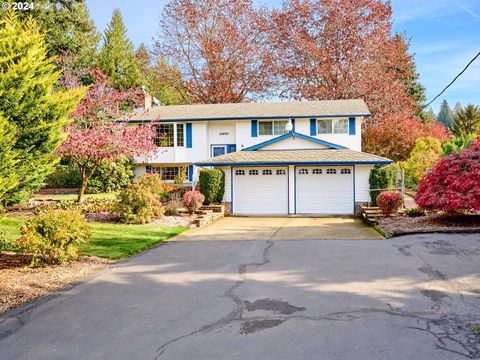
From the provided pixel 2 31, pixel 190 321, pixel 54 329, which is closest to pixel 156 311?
pixel 190 321

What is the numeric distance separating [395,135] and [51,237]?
28999mm

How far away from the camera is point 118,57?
141 ft

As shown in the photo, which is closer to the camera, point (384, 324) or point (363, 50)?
point (384, 324)

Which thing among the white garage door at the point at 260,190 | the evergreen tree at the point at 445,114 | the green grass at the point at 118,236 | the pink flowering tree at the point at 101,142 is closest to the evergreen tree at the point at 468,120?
the white garage door at the point at 260,190

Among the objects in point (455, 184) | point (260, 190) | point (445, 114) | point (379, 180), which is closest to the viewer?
point (455, 184)

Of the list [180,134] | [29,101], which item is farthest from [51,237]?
[180,134]

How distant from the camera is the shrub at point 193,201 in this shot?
17.3 metres

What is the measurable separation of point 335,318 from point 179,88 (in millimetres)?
36401

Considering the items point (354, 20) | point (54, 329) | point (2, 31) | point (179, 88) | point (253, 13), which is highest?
point (253, 13)

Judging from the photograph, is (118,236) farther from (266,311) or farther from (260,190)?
(260,190)

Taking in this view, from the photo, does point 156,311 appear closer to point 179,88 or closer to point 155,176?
point 155,176

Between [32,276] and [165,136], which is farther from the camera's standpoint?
[165,136]

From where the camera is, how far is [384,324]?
4.93m

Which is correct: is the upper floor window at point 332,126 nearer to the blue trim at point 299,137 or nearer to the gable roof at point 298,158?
the blue trim at point 299,137
